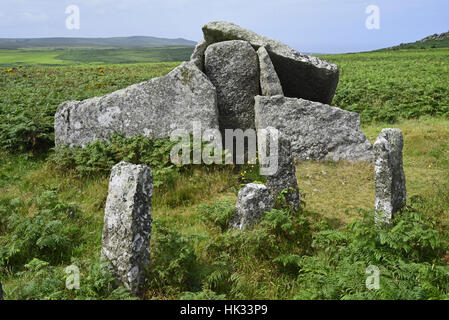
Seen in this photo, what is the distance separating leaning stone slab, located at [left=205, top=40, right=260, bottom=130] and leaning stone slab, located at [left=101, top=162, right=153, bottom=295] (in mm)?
8959

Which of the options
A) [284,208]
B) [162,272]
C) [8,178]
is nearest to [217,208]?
[284,208]

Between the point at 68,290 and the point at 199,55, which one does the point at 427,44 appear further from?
the point at 68,290

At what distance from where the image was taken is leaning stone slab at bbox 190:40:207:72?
586 inches

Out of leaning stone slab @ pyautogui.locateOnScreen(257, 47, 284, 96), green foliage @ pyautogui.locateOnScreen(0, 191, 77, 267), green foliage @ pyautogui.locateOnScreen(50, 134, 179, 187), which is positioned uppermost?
leaning stone slab @ pyautogui.locateOnScreen(257, 47, 284, 96)

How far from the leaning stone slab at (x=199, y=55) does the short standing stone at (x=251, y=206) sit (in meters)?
8.18

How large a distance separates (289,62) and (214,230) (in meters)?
9.82

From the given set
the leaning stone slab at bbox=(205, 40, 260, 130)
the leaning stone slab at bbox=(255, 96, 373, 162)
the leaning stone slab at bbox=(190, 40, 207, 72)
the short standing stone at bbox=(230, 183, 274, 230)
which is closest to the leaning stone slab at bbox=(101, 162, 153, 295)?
the short standing stone at bbox=(230, 183, 274, 230)

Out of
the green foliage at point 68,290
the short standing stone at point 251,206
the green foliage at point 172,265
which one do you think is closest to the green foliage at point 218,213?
the short standing stone at point 251,206

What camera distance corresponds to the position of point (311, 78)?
635 inches

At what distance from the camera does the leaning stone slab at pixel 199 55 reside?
14.9m

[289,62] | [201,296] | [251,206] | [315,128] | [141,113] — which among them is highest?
[289,62]

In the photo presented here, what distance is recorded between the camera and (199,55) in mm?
15328

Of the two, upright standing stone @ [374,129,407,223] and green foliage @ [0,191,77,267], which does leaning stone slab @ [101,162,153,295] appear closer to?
green foliage @ [0,191,77,267]

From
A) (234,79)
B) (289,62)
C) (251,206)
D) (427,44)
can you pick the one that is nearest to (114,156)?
(234,79)
